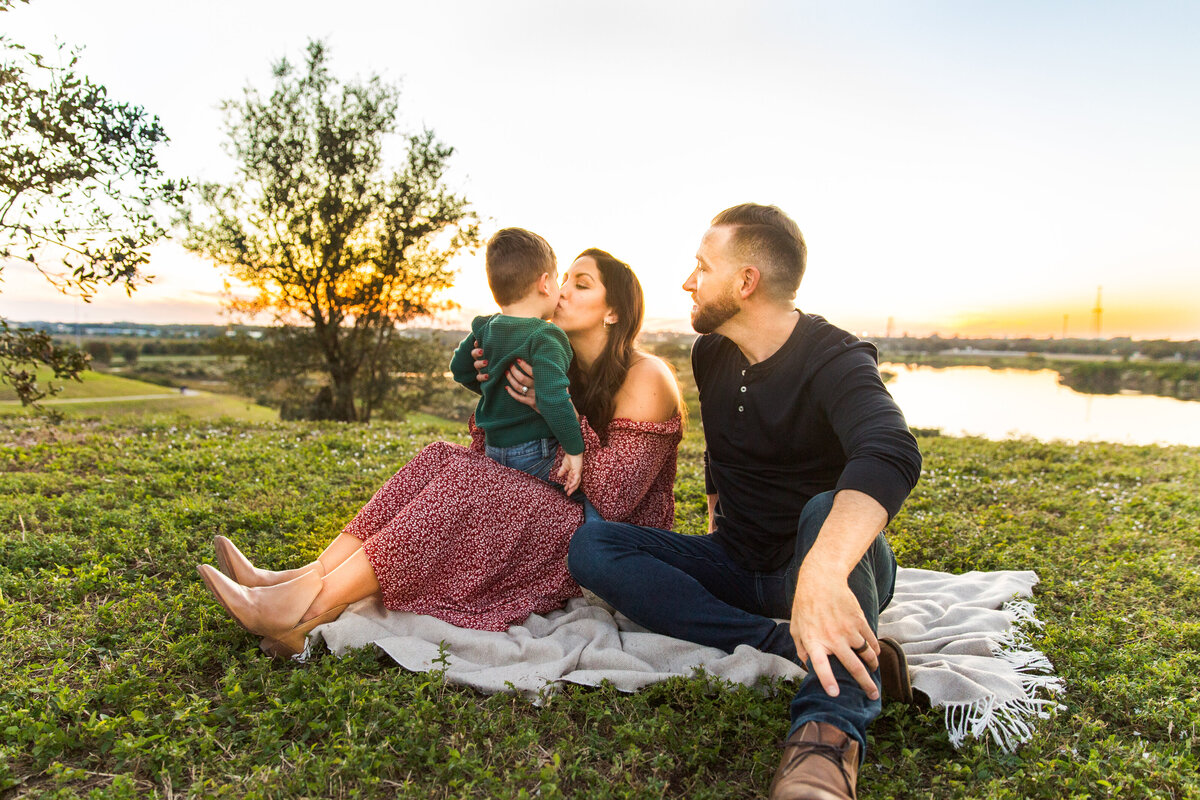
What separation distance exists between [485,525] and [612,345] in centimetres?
120

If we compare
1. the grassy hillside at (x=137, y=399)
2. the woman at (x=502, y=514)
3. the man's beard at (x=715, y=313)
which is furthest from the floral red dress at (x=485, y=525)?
the grassy hillside at (x=137, y=399)

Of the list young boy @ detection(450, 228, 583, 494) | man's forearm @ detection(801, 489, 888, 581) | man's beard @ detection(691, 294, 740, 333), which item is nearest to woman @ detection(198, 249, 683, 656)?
young boy @ detection(450, 228, 583, 494)

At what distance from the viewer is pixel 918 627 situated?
10.8 ft

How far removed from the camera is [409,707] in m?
2.50

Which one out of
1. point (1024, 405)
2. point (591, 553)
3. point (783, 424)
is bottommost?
point (1024, 405)

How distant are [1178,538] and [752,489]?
3.86 metres

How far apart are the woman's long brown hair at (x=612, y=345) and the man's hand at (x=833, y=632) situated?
176 centimetres

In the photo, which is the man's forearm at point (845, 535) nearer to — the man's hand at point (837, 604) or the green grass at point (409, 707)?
the man's hand at point (837, 604)

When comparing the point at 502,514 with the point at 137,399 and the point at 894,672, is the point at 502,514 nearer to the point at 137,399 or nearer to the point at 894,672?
the point at 894,672

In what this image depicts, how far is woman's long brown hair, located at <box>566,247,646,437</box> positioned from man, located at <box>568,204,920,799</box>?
48cm

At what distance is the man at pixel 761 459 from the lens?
2498mm

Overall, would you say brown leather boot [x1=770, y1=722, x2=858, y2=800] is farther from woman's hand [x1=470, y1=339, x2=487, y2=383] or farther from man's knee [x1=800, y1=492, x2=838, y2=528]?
woman's hand [x1=470, y1=339, x2=487, y2=383]

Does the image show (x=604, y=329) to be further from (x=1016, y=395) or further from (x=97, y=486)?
(x=1016, y=395)

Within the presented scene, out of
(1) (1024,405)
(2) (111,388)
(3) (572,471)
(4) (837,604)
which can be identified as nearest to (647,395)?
(3) (572,471)
